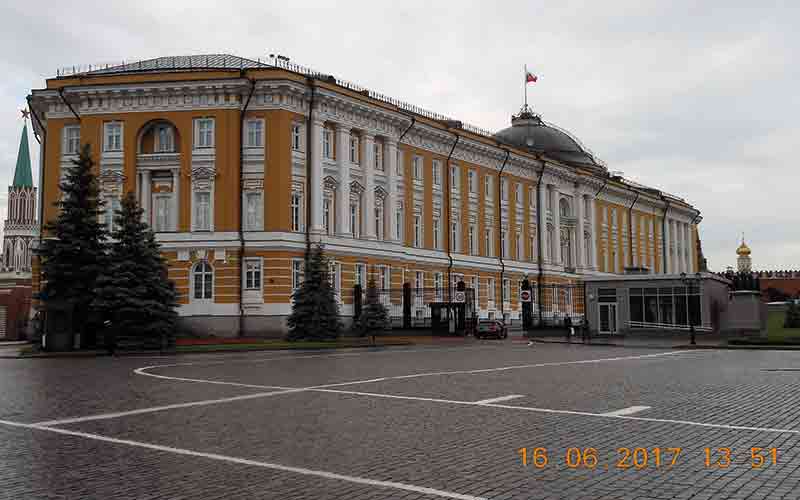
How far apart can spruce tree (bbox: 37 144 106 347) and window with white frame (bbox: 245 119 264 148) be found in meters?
11.2

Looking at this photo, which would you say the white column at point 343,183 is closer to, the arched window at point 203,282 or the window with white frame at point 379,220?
the window with white frame at point 379,220

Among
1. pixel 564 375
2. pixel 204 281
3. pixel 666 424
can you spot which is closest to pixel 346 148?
pixel 204 281

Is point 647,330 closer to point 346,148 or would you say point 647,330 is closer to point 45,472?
point 346,148

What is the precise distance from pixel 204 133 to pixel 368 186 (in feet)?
34.1

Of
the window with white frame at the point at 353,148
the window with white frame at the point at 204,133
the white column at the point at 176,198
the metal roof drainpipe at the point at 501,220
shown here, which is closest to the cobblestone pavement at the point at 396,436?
the white column at the point at 176,198

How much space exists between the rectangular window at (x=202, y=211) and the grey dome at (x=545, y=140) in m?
38.8

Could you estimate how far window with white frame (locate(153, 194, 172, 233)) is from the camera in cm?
4600

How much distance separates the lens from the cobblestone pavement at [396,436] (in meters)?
7.91

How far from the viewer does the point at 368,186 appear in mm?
50062

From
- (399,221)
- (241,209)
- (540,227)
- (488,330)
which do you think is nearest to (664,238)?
(540,227)

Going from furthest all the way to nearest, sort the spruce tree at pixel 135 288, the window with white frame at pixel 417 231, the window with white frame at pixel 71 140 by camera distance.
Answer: the window with white frame at pixel 417 231 → the window with white frame at pixel 71 140 → the spruce tree at pixel 135 288

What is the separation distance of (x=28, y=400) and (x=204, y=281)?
2985 centimetres

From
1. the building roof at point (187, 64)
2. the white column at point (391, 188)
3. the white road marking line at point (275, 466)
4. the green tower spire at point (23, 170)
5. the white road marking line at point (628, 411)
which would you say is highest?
the green tower spire at point (23, 170)

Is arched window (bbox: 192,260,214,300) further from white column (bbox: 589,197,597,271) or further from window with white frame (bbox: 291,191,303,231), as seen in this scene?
white column (bbox: 589,197,597,271)
